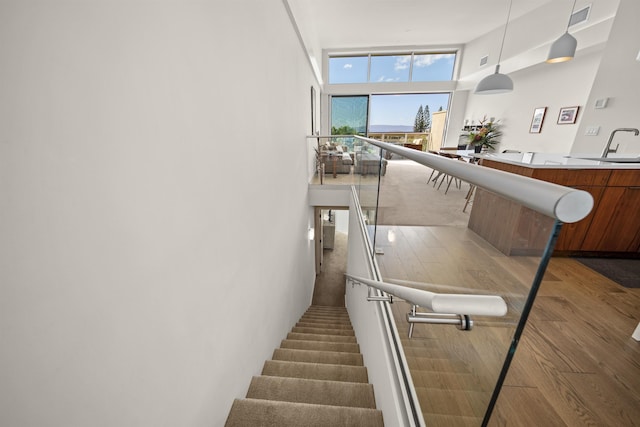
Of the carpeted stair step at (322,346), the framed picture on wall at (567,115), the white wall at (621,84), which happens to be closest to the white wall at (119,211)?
the carpeted stair step at (322,346)

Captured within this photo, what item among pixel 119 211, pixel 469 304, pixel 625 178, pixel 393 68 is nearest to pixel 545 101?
pixel 625 178

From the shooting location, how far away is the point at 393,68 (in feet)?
26.3

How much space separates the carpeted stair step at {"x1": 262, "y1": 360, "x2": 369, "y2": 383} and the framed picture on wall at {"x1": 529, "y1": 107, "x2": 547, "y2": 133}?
21.0 ft

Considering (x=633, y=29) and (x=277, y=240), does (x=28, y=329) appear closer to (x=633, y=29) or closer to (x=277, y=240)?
(x=277, y=240)

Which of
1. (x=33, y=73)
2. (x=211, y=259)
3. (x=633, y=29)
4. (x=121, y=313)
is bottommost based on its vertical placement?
(x=211, y=259)

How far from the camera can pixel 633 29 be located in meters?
3.20

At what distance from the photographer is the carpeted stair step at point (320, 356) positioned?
6.91 feet

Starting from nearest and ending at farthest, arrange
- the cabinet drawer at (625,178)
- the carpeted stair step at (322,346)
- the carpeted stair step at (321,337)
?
the cabinet drawer at (625,178), the carpeted stair step at (322,346), the carpeted stair step at (321,337)

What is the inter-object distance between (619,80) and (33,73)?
586 centimetres

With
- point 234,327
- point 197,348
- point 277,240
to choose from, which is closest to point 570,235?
point 277,240

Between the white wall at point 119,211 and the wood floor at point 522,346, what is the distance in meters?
0.94

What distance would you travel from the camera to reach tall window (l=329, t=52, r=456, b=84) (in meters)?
7.92

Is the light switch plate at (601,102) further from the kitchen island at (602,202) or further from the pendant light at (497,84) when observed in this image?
the kitchen island at (602,202)

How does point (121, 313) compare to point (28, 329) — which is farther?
point (121, 313)
